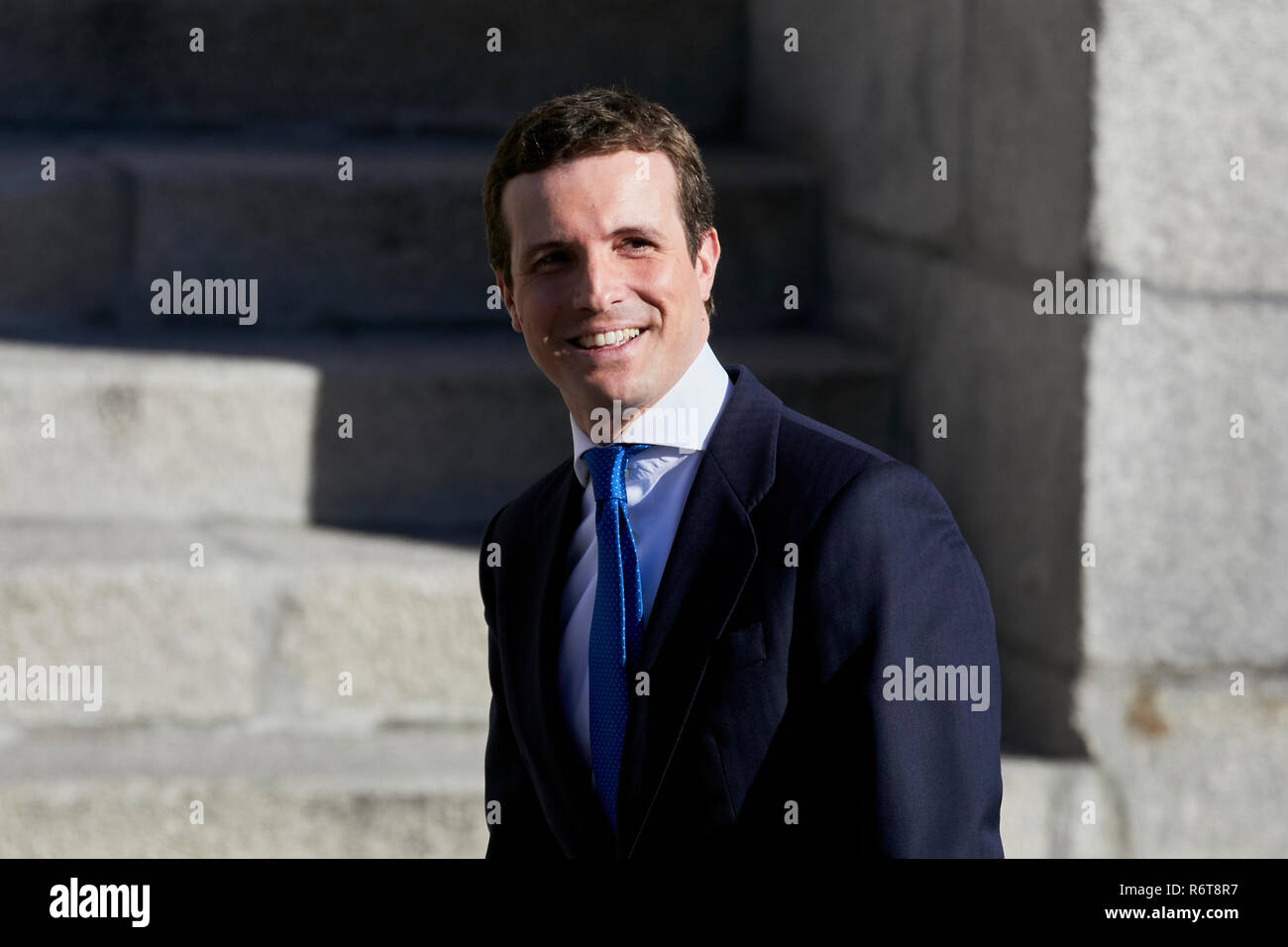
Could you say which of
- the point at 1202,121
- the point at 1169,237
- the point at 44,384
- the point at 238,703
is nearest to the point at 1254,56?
the point at 1202,121

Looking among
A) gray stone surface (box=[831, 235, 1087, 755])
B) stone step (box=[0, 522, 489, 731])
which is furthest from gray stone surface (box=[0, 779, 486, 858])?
gray stone surface (box=[831, 235, 1087, 755])

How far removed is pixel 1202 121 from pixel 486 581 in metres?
1.65

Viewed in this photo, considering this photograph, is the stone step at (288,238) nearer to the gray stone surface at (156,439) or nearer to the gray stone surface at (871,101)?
the gray stone surface at (871,101)

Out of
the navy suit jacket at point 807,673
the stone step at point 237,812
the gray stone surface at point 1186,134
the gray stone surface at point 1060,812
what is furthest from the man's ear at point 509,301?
the gray stone surface at point 1060,812

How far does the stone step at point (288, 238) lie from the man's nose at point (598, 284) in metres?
2.31

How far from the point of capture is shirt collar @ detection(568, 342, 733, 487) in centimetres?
165

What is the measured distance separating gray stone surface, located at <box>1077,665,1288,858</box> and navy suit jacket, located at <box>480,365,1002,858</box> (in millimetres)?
1405

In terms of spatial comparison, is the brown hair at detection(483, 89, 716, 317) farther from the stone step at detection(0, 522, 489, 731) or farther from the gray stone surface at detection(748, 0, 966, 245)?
the gray stone surface at detection(748, 0, 966, 245)

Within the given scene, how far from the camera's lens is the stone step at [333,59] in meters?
4.32

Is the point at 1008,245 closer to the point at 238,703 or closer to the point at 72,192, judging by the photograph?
the point at 238,703

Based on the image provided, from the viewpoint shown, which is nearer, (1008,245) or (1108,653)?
(1108,653)

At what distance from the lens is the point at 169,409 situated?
3.27m

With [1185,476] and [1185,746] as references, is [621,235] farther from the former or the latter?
[1185,746]
